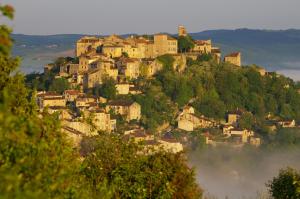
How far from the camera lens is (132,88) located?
7650cm

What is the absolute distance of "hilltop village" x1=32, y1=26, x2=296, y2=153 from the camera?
71.5m

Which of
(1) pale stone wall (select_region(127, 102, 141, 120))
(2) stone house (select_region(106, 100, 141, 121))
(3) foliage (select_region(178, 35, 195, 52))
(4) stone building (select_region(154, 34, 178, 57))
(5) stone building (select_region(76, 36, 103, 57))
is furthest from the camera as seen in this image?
(3) foliage (select_region(178, 35, 195, 52))

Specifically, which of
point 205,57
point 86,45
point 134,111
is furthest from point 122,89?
point 205,57

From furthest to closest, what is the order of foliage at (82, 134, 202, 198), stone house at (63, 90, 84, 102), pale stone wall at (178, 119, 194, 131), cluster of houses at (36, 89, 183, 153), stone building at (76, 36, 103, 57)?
stone building at (76, 36, 103, 57) < pale stone wall at (178, 119, 194, 131) < stone house at (63, 90, 84, 102) < cluster of houses at (36, 89, 183, 153) < foliage at (82, 134, 202, 198)

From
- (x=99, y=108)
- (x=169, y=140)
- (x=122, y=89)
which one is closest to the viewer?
(x=169, y=140)

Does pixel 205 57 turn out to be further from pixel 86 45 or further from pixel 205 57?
pixel 86 45

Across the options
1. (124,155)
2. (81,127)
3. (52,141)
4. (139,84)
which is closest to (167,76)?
(139,84)

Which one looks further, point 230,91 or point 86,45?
point 230,91

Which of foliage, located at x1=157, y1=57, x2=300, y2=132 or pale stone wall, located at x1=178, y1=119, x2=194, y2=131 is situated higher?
foliage, located at x1=157, y1=57, x2=300, y2=132

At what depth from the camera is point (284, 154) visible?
8050 cm

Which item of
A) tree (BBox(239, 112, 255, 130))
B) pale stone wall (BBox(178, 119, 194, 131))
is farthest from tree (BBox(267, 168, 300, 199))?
tree (BBox(239, 112, 255, 130))

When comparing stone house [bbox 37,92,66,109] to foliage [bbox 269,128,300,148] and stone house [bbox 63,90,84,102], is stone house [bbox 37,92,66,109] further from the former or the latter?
foliage [bbox 269,128,300,148]

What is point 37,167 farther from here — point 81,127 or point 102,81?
point 102,81

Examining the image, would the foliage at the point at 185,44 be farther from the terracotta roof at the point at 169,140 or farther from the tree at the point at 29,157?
the tree at the point at 29,157
